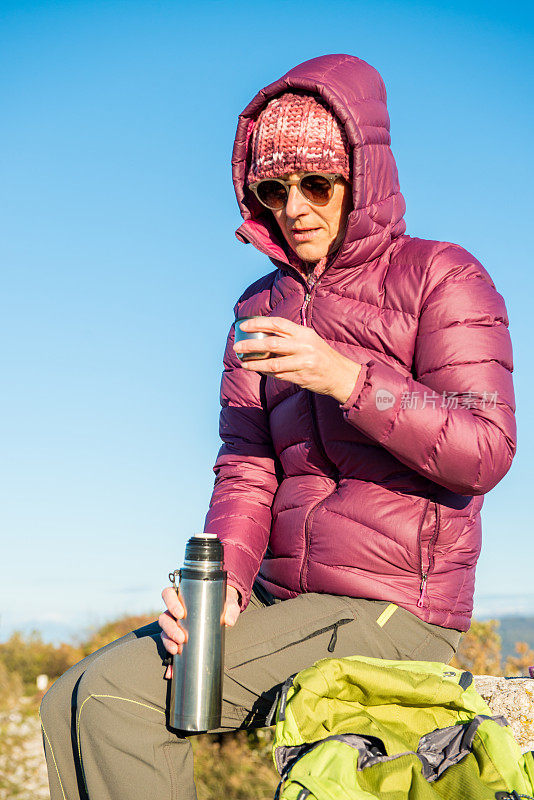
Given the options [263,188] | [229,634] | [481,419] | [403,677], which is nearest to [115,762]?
[229,634]

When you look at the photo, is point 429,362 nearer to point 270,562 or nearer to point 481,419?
point 481,419

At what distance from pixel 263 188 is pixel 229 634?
2.12 metres

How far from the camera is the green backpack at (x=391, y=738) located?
7.88 ft

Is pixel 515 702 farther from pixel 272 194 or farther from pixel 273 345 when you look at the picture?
pixel 272 194

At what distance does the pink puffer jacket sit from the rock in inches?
27.2

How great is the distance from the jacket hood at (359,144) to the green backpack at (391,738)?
1.85m

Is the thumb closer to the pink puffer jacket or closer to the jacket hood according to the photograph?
the pink puffer jacket

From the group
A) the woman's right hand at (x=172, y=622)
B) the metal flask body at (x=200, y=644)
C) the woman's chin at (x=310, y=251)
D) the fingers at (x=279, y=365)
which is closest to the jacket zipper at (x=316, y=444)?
the woman's chin at (x=310, y=251)

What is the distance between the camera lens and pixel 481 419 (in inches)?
120

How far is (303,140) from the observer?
3.66 meters

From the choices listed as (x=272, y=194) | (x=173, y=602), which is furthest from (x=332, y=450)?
(x=272, y=194)

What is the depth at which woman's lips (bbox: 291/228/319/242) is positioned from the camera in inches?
148

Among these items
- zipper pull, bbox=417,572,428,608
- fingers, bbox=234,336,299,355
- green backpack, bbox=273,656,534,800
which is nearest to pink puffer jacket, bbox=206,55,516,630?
zipper pull, bbox=417,572,428,608

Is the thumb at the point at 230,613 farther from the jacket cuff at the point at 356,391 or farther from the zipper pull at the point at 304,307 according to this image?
the zipper pull at the point at 304,307
